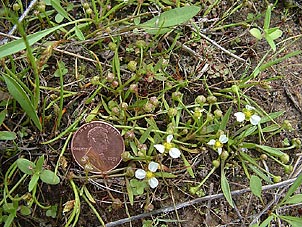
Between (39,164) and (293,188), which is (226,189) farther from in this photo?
(39,164)

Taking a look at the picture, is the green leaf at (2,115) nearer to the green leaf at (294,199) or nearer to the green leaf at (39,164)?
the green leaf at (39,164)

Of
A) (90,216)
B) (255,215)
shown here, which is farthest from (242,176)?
(90,216)

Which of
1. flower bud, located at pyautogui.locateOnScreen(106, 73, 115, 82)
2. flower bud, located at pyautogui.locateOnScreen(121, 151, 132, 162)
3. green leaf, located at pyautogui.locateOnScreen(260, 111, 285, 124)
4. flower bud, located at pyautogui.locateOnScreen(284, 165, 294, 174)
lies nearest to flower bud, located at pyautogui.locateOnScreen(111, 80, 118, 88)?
flower bud, located at pyautogui.locateOnScreen(106, 73, 115, 82)

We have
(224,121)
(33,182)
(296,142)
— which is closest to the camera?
(33,182)

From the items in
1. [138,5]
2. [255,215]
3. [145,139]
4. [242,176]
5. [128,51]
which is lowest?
[255,215]

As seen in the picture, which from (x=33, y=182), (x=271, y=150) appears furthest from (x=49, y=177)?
(x=271, y=150)

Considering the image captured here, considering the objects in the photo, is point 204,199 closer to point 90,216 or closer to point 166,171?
point 166,171
